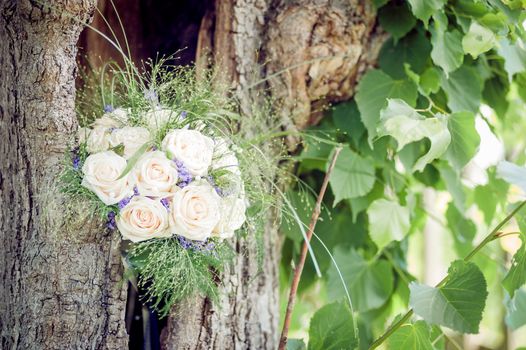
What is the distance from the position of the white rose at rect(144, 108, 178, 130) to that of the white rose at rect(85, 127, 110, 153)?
70 mm

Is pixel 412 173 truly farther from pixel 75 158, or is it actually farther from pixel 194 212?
pixel 75 158

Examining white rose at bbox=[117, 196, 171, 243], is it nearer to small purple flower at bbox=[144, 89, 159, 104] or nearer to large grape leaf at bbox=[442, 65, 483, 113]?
small purple flower at bbox=[144, 89, 159, 104]

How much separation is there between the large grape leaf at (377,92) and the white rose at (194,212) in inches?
Result: 19.2

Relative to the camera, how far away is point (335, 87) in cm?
137

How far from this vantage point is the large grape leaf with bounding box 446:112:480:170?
3.92ft

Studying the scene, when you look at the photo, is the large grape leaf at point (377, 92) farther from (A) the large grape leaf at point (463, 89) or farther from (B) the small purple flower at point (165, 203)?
(B) the small purple flower at point (165, 203)

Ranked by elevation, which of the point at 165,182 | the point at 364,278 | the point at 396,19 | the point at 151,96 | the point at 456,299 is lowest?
the point at 364,278

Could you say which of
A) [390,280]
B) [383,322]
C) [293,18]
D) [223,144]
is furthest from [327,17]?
[383,322]

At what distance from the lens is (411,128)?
42.1 inches

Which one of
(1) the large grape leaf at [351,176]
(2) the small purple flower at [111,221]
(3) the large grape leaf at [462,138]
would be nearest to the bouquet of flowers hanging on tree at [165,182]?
(2) the small purple flower at [111,221]

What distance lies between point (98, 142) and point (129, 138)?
0.18ft

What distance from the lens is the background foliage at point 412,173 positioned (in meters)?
1.08

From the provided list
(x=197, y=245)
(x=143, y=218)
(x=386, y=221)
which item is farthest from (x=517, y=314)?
(x=143, y=218)

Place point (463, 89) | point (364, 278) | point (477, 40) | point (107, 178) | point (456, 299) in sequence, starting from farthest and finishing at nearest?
point (364, 278), point (463, 89), point (477, 40), point (456, 299), point (107, 178)
